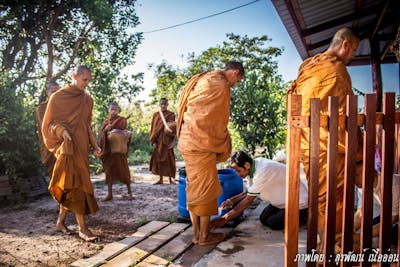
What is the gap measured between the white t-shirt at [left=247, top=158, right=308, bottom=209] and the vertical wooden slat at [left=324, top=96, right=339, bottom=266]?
1.61 metres

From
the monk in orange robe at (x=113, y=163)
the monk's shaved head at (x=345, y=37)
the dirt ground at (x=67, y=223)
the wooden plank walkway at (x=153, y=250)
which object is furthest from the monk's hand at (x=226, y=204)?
the monk in orange robe at (x=113, y=163)

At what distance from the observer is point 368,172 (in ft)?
6.19

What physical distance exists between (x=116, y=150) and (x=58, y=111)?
2069 millimetres

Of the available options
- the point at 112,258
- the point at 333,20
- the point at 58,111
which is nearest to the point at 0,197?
the point at 58,111

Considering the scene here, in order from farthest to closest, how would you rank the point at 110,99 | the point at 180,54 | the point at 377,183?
the point at 180,54 < the point at 110,99 < the point at 377,183

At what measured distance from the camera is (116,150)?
18.9ft

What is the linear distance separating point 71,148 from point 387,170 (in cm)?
325

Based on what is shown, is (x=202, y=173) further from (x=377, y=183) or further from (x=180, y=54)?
(x=180, y=54)

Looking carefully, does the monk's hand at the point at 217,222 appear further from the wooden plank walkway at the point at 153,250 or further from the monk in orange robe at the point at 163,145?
the monk in orange robe at the point at 163,145

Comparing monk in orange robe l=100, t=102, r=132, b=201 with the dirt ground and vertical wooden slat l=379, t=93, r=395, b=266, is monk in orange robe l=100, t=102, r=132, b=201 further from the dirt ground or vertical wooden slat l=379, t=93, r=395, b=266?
vertical wooden slat l=379, t=93, r=395, b=266

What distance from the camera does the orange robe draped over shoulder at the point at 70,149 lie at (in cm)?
367

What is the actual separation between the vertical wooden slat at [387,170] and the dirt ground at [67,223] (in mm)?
2747

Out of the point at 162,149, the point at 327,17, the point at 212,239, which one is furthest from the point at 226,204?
the point at 327,17

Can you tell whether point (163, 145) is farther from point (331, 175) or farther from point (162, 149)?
point (331, 175)
